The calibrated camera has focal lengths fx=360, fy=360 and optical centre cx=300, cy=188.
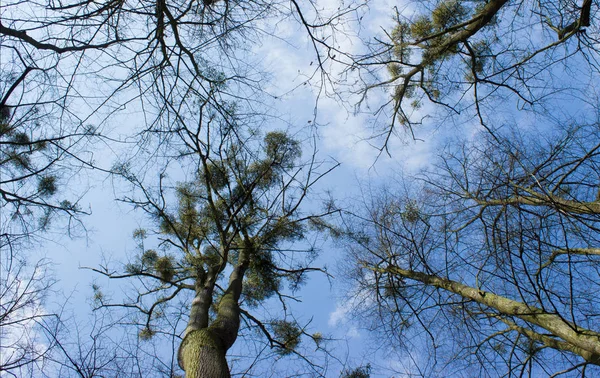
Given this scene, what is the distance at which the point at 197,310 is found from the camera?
4.09 meters

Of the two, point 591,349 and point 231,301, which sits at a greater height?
point 231,301

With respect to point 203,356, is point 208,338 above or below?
above

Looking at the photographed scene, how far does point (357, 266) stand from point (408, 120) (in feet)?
9.14

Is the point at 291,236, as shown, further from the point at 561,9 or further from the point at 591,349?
the point at 561,9

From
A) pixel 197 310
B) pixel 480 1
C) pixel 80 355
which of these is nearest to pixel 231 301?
pixel 197 310

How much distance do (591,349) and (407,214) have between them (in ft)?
9.30

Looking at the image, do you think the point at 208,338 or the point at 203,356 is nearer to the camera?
the point at 203,356

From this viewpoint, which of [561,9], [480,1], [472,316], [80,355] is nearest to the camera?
[80,355]

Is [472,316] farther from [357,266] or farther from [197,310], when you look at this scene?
[197,310]

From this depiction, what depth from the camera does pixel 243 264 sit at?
5.43 metres

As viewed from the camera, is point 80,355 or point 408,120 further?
point 408,120

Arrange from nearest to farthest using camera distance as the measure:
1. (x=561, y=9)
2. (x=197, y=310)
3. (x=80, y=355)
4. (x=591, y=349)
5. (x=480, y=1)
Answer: (x=591, y=349)
(x=80, y=355)
(x=561, y=9)
(x=197, y=310)
(x=480, y=1)

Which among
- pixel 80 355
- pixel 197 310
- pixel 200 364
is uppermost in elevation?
pixel 197 310

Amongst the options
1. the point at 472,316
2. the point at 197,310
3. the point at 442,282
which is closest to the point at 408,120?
the point at 442,282
